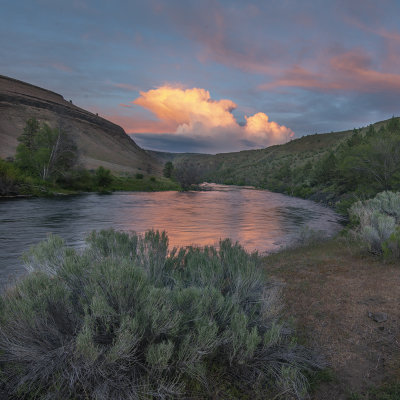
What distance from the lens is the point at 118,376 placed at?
105 inches

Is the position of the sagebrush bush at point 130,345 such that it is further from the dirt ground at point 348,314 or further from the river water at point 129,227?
the river water at point 129,227

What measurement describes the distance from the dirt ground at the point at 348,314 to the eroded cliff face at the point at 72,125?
273ft

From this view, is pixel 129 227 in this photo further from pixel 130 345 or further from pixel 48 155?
pixel 48 155

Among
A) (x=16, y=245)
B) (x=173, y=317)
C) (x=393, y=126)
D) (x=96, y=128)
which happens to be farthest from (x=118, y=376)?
(x=96, y=128)

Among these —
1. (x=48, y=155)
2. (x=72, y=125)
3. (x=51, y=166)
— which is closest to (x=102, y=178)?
(x=51, y=166)

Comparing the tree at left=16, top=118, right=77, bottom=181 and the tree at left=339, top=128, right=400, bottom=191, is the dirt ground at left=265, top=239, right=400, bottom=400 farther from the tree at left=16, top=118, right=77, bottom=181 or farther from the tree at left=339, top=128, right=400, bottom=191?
the tree at left=16, top=118, right=77, bottom=181

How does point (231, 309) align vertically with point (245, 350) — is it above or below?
above

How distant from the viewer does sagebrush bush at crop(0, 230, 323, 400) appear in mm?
2631

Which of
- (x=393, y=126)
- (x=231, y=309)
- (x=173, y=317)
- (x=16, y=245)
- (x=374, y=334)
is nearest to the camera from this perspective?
(x=173, y=317)

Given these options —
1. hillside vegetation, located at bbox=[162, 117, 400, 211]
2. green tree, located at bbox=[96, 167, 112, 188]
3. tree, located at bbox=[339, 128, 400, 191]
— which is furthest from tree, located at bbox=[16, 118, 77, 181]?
tree, located at bbox=[339, 128, 400, 191]

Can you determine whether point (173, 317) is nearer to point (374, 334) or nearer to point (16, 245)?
point (374, 334)

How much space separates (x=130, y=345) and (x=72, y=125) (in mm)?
98630

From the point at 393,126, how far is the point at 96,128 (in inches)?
5925

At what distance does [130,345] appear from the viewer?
2576 mm
